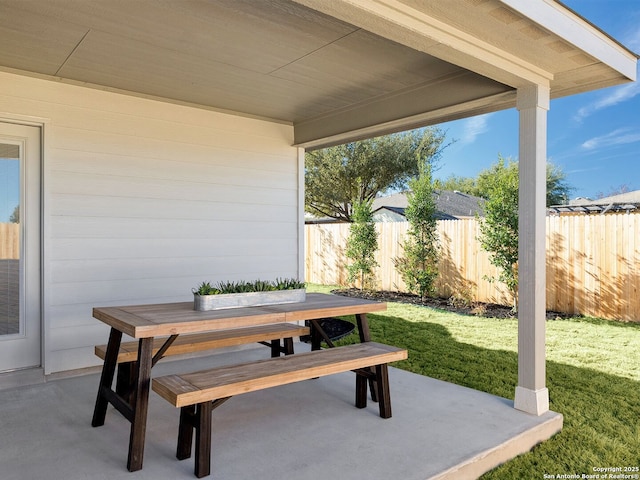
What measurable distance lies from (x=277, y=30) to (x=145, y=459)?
246 centimetres

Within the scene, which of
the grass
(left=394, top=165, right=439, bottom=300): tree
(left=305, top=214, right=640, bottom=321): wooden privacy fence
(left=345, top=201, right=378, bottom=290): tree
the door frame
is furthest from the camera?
(left=345, top=201, right=378, bottom=290): tree

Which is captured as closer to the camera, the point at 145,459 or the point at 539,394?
the point at 145,459

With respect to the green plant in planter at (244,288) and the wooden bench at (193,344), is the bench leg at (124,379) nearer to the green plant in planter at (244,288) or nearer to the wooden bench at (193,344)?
the wooden bench at (193,344)

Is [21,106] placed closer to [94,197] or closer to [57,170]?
[57,170]

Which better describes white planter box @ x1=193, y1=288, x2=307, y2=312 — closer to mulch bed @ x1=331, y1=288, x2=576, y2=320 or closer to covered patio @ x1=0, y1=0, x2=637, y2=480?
covered patio @ x1=0, y1=0, x2=637, y2=480

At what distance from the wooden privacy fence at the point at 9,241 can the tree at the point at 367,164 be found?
12318mm

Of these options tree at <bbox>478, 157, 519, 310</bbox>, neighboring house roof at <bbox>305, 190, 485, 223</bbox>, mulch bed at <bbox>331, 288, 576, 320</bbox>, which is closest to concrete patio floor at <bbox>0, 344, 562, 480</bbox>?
mulch bed at <bbox>331, 288, 576, 320</bbox>

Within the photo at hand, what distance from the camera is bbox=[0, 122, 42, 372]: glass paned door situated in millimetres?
3621

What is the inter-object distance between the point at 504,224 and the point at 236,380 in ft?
19.8

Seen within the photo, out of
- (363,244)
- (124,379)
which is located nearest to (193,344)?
(124,379)

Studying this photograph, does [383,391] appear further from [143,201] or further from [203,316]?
[143,201]

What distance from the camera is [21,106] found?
3.54m

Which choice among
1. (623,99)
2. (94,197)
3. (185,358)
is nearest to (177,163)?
(94,197)

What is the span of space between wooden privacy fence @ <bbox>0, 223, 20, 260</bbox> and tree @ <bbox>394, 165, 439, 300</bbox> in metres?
6.35
